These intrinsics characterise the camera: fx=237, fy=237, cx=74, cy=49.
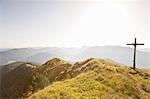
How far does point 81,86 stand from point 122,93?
2.18 meters

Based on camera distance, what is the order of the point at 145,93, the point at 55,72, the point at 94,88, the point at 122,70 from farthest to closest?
the point at 55,72, the point at 122,70, the point at 145,93, the point at 94,88

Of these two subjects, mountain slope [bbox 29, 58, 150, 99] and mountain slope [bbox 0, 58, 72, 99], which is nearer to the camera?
mountain slope [bbox 29, 58, 150, 99]

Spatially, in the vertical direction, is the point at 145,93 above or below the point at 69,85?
below

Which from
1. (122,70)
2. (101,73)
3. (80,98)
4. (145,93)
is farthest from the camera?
(122,70)

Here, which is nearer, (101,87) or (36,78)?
(101,87)

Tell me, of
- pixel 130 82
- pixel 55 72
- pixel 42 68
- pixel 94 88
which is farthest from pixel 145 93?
pixel 42 68

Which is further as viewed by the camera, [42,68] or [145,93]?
[42,68]

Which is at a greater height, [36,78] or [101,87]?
[101,87]

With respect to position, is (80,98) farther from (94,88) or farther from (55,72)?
(55,72)

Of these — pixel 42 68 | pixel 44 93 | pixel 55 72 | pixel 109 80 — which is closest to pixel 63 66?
pixel 55 72

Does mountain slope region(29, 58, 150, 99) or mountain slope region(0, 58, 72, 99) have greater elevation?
mountain slope region(29, 58, 150, 99)

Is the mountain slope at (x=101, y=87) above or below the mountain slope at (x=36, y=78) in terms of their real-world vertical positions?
above

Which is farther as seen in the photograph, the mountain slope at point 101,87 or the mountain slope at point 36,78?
the mountain slope at point 36,78

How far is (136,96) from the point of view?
1253 centimetres
